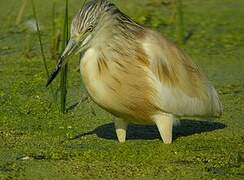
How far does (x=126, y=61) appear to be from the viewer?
4371mm

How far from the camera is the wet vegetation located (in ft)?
13.6

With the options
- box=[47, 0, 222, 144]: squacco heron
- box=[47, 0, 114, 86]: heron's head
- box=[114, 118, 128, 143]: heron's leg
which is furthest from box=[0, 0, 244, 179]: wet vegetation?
box=[47, 0, 114, 86]: heron's head

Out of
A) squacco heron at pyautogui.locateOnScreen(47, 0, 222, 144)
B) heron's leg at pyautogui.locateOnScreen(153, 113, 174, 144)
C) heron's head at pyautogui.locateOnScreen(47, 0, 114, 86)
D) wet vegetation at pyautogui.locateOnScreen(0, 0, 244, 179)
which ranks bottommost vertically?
wet vegetation at pyautogui.locateOnScreen(0, 0, 244, 179)

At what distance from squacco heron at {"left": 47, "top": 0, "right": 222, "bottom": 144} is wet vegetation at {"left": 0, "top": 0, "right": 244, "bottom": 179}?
0.21 m

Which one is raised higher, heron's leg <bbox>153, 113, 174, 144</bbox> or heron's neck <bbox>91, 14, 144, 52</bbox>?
heron's neck <bbox>91, 14, 144, 52</bbox>

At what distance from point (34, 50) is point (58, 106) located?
167cm

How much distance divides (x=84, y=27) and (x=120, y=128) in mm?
698

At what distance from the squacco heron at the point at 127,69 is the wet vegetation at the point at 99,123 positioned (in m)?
0.21

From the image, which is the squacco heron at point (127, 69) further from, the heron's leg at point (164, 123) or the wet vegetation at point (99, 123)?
the wet vegetation at point (99, 123)

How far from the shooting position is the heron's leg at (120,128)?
4.63m

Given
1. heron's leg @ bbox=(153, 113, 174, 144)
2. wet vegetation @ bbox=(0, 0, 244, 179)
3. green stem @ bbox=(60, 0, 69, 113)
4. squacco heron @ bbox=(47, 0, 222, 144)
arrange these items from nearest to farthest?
wet vegetation @ bbox=(0, 0, 244, 179)
squacco heron @ bbox=(47, 0, 222, 144)
heron's leg @ bbox=(153, 113, 174, 144)
green stem @ bbox=(60, 0, 69, 113)

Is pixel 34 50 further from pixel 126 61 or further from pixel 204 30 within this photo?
pixel 126 61

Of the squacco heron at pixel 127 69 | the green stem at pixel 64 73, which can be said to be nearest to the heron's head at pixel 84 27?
the squacco heron at pixel 127 69

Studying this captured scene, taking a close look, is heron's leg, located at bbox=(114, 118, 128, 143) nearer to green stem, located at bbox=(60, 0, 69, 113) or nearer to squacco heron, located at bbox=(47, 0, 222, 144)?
squacco heron, located at bbox=(47, 0, 222, 144)
